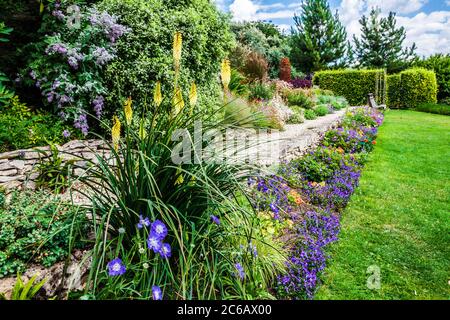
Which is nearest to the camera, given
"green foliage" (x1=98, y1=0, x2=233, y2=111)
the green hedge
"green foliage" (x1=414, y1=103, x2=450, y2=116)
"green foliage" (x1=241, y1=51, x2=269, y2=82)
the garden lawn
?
the garden lawn

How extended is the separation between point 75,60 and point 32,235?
3052 mm

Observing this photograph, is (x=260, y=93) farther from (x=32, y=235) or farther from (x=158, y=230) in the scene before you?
(x=158, y=230)

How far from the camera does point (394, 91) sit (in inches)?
699

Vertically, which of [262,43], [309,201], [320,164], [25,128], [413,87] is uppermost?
[262,43]

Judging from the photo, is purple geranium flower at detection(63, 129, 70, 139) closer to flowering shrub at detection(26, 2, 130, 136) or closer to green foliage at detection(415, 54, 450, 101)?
flowering shrub at detection(26, 2, 130, 136)

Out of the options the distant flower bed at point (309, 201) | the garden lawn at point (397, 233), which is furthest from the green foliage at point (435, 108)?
the distant flower bed at point (309, 201)

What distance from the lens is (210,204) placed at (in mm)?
1863

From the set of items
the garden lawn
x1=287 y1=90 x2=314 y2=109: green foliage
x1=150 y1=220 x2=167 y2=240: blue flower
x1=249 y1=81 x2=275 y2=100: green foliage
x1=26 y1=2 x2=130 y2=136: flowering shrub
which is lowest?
the garden lawn

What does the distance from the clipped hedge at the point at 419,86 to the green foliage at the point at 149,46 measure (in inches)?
600

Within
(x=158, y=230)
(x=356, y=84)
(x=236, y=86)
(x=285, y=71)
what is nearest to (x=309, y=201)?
(x=158, y=230)

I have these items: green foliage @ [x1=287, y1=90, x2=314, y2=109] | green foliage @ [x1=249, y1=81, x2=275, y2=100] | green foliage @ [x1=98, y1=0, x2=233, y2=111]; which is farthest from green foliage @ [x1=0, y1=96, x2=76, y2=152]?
green foliage @ [x1=287, y1=90, x2=314, y2=109]

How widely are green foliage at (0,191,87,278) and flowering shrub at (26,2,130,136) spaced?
240 centimetres

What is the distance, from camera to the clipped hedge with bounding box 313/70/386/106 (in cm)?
1709

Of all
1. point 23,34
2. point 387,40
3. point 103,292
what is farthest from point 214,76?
point 387,40
